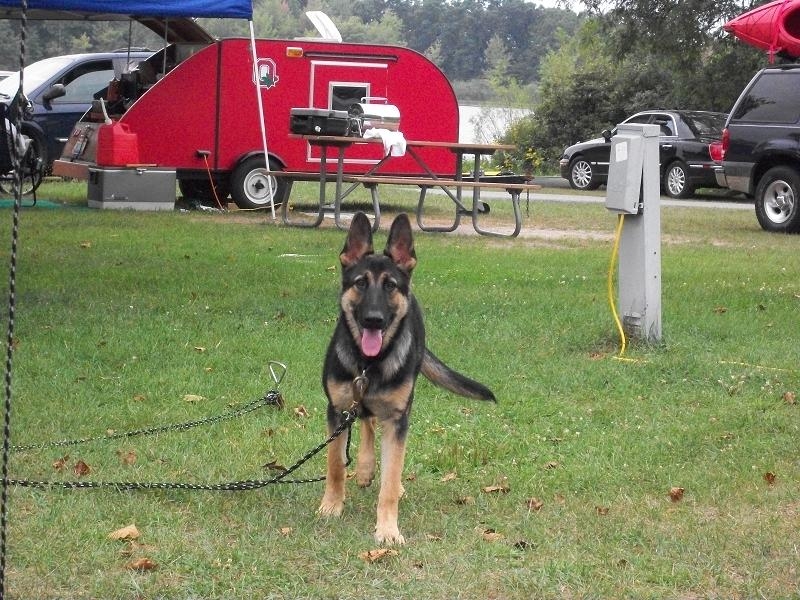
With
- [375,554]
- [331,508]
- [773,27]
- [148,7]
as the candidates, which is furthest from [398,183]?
[375,554]

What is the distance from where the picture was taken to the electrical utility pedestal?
795 centimetres

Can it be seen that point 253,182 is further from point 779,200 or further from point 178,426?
point 178,426

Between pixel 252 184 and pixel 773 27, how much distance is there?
759cm

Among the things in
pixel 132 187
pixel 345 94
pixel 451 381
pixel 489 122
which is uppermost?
pixel 489 122

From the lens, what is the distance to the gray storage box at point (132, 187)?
17.0 meters

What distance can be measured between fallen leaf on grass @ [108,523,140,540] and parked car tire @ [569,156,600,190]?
24.2 metres

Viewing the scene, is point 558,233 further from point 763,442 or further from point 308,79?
point 763,442

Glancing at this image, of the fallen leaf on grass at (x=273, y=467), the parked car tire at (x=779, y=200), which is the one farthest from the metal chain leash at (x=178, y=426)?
the parked car tire at (x=779, y=200)

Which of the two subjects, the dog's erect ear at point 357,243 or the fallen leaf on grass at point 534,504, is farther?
the fallen leaf on grass at point 534,504

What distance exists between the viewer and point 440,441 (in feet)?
19.5

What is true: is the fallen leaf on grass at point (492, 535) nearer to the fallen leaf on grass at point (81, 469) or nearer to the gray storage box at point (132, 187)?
the fallen leaf on grass at point (81, 469)

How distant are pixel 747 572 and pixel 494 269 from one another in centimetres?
758

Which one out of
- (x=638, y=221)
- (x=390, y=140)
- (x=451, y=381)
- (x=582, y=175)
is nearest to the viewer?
(x=451, y=381)

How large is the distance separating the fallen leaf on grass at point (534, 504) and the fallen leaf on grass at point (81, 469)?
186cm
